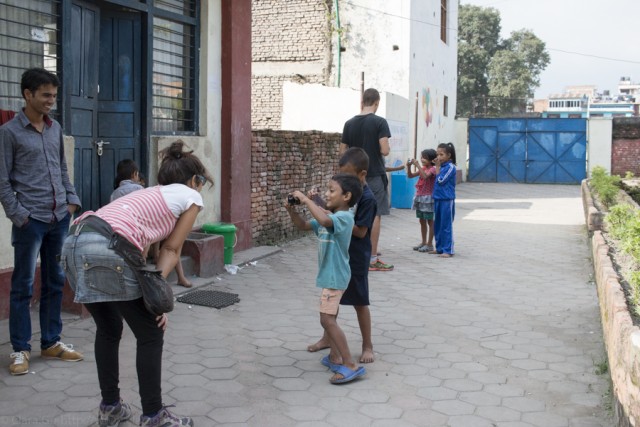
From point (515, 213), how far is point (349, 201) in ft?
37.3

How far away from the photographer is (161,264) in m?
3.21

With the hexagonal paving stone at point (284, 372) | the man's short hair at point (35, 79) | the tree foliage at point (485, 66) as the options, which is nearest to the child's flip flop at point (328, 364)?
the hexagonal paving stone at point (284, 372)

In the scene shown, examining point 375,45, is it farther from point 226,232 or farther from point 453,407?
point 453,407

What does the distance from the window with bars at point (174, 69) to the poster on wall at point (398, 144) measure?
24.5ft

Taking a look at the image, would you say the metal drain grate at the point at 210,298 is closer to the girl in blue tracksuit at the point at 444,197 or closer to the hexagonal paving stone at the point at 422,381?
the hexagonal paving stone at the point at 422,381

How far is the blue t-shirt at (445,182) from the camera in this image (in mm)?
8664

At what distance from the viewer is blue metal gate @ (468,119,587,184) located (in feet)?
80.7

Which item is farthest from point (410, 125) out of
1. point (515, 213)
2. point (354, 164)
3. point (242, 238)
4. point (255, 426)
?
point (255, 426)

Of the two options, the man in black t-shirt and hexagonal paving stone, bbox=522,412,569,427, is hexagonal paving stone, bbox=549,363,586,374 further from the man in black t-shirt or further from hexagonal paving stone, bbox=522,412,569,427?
the man in black t-shirt

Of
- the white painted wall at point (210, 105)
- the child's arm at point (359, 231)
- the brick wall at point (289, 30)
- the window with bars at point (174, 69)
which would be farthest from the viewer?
the brick wall at point (289, 30)

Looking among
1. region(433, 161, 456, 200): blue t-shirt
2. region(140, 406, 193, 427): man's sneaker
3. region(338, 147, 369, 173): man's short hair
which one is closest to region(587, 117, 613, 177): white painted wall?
region(433, 161, 456, 200): blue t-shirt

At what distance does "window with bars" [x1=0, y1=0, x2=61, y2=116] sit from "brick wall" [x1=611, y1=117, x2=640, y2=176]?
2271 cm

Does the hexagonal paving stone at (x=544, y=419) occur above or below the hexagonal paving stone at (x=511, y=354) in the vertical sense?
below

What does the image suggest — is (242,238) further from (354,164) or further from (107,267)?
(107,267)
